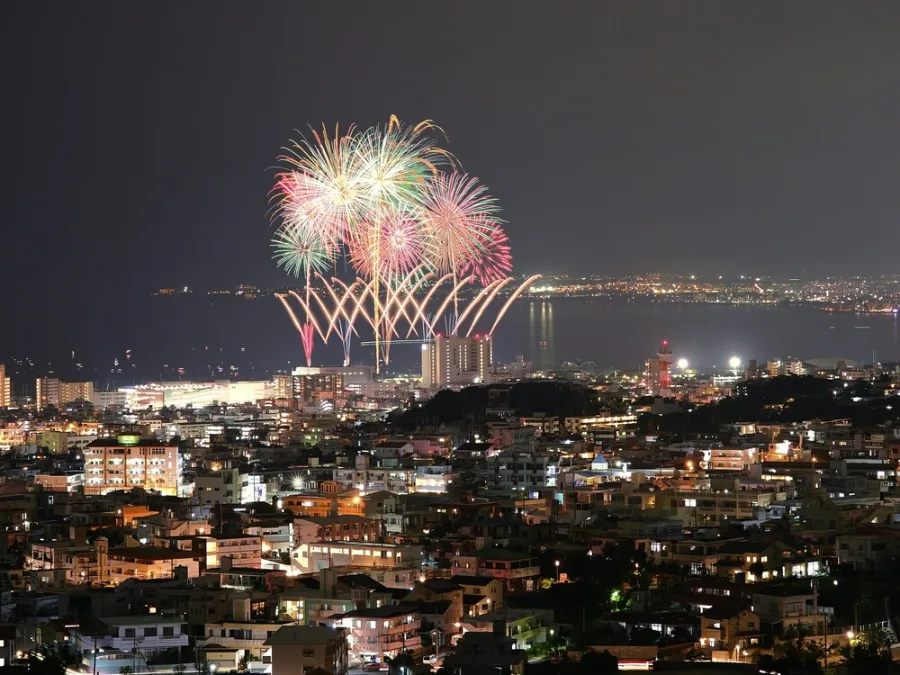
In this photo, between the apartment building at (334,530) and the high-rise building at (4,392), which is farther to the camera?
the high-rise building at (4,392)

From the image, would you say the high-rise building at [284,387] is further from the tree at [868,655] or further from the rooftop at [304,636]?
the rooftop at [304,636]

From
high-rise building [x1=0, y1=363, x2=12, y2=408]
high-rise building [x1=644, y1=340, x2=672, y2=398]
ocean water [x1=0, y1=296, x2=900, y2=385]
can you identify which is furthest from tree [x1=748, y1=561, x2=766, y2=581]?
ocean water [x1=0, y1=296, x2=900, y2=385]

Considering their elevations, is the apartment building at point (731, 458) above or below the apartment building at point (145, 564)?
above

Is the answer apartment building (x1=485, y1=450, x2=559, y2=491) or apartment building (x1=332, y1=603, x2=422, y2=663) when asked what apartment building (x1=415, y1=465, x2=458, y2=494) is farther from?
apartment building (x1=332, y1=603, x2=422, y2=663)

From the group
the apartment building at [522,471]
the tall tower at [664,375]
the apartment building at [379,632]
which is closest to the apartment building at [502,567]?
the apartment building at [379,632]

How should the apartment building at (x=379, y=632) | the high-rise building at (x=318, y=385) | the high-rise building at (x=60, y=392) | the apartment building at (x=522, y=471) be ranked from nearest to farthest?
1. the apartment building at (x=379, y=632)
2. the apartment building at (x=522, y=471)
3. the high-rise building at (x=318, y=385)
4. the high-rise building at (x=60, y=392)

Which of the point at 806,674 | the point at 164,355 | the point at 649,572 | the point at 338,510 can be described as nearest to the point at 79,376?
the point at 164,355

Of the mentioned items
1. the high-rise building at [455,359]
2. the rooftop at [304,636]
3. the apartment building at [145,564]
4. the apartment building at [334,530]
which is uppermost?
the high-rise building at [455,359]

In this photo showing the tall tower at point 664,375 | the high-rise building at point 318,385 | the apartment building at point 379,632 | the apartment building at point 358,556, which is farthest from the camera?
the high-rise building at point 318,385

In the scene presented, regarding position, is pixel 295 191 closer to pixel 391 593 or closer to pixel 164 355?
pixel 391 593
